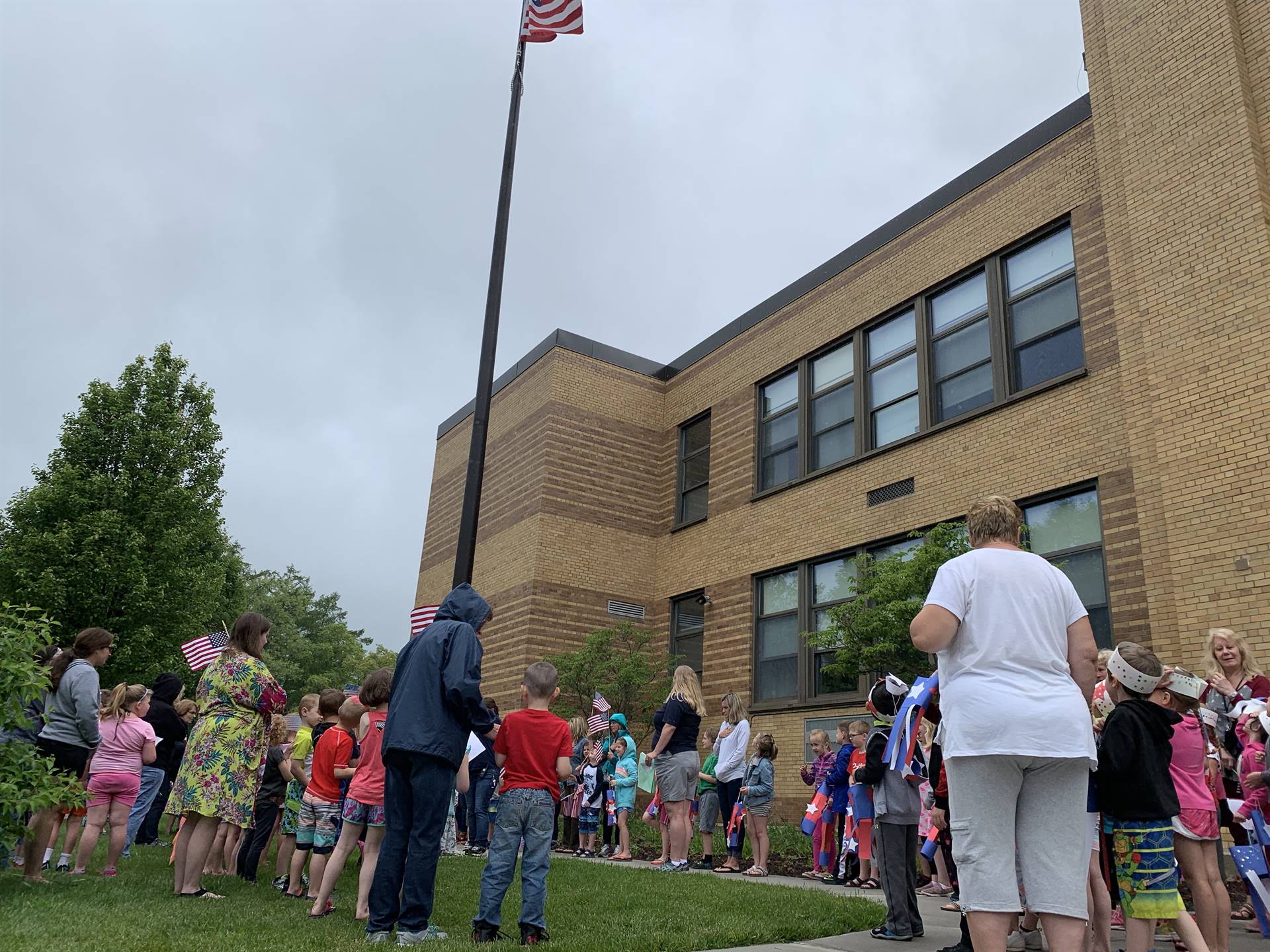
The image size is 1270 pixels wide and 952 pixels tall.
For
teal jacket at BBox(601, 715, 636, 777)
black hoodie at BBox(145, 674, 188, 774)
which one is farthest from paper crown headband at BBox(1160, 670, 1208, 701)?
black hoodie at BBox(145, 674, 188, 774)

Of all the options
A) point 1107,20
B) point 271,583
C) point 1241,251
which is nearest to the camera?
point 1241,251

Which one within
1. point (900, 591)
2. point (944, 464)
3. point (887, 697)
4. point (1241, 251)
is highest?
point (1241, 251)

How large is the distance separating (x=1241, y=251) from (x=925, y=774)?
25.5ft

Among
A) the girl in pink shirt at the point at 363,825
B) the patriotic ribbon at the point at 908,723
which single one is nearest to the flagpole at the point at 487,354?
the girl in pink shirt at the point at 363,825

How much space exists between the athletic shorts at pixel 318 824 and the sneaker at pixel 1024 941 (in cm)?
444

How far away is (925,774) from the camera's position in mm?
6258

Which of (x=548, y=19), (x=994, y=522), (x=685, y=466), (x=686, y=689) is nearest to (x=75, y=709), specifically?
(x=686, y=689)

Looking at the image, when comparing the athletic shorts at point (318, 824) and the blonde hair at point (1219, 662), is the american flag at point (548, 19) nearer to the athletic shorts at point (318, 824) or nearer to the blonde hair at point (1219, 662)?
the athletic shorts at point (318, 824)

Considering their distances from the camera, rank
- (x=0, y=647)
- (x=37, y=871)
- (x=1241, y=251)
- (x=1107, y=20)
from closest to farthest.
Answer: (x=0, y=647) → (x=37, y=871) → (x=1241, y=251) → (x=1107, y=20)

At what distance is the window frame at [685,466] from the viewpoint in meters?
20.4

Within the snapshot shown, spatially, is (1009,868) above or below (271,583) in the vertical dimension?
below

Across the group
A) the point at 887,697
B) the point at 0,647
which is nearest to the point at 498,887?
the point at 887,697

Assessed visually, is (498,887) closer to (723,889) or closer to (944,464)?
(723,889)

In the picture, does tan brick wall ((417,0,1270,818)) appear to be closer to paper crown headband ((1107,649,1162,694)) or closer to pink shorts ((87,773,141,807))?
paper crown headband ((1107,649,1162,694))
